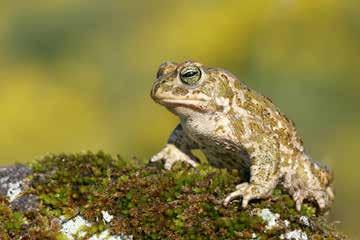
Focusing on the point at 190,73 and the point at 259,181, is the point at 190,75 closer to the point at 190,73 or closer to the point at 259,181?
the point at 190,73

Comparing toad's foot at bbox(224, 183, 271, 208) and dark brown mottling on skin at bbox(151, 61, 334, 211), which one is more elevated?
dark brown mottling on skin at bbox(151, 61, 334, 211)

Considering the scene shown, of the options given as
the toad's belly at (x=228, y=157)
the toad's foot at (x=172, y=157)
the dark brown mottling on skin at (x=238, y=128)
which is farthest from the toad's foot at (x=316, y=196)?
the toad's foot at (x=172, y=157)

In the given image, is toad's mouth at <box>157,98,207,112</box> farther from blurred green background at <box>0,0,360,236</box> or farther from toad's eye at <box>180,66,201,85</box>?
blurred green background at <box>0,0,360,236</box>

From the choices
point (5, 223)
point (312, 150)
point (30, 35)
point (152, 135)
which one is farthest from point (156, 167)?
point (30, 35)

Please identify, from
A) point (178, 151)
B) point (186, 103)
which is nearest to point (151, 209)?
point (186, 103)

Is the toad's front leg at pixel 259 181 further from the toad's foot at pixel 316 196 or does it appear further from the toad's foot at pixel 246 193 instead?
the toad's foot at pixel 316 196

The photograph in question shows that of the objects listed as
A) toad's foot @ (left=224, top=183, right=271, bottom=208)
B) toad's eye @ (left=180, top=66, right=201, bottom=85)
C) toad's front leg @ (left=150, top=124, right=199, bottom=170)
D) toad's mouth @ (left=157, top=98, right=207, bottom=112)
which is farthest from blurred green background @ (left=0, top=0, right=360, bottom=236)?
toad's foot @ (left=224, top=183, right=271, bottom=208)
